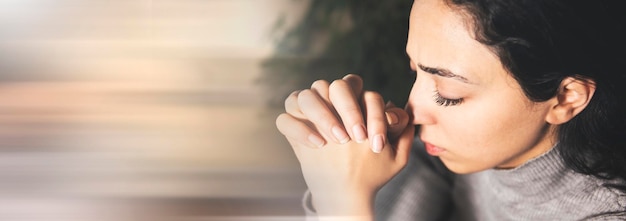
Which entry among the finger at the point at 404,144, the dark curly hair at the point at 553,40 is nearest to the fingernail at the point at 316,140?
the finger at the point at 404,144

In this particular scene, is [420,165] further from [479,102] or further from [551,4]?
[551,4]

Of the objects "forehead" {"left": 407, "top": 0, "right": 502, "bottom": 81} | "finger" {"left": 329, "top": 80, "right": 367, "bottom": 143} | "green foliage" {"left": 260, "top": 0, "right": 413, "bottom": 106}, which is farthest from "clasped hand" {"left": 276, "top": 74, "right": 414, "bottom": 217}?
"green foliage" {"left": 260, "top": 0, "right": 413, "bottom": 106}

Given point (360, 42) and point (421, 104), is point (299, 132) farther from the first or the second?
point (360, 42)

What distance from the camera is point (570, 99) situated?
0.80 metres

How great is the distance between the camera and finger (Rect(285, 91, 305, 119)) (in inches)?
33.2

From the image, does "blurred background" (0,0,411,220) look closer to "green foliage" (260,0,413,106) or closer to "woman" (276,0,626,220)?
"woman" (276,0,626,220)

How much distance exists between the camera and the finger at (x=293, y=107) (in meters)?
0.84

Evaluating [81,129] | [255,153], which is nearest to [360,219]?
[255,153]

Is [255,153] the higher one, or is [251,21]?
[251,21]

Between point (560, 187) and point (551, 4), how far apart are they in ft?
1.08

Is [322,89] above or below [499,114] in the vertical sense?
above

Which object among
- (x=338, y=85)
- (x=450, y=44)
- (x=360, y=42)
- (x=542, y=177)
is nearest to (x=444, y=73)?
(x=450, y=44)

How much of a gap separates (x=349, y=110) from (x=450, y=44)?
0.50ft

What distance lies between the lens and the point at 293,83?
1.04 metres
